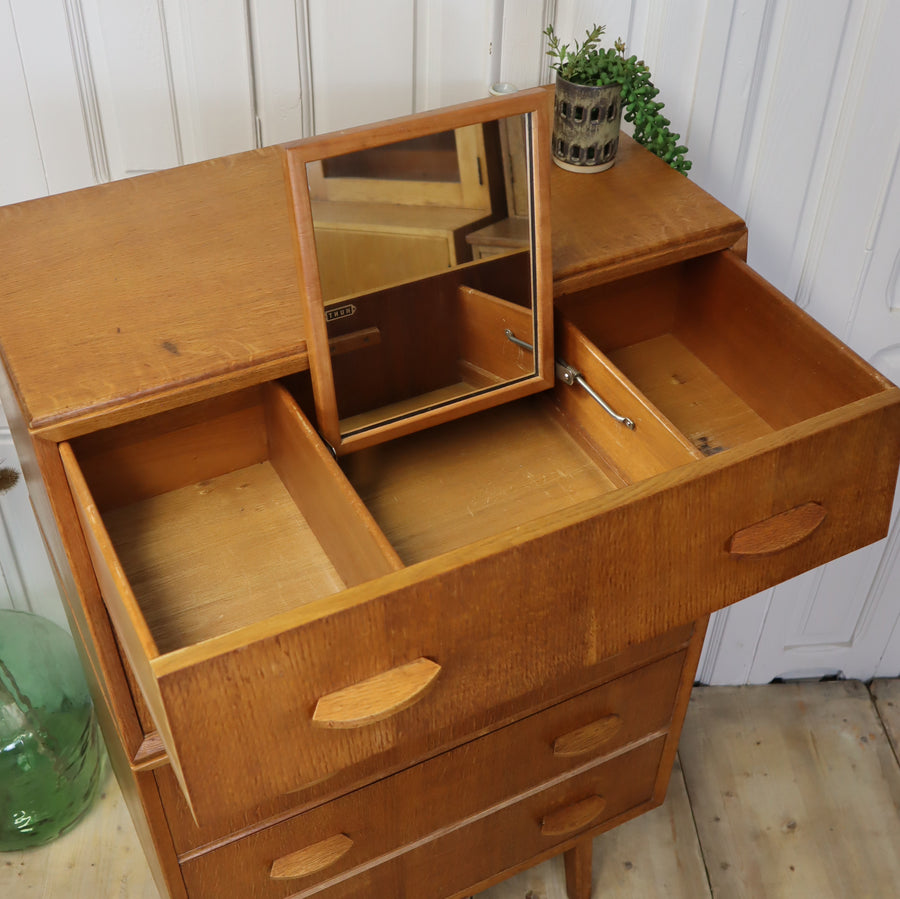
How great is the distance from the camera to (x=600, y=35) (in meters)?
1.21

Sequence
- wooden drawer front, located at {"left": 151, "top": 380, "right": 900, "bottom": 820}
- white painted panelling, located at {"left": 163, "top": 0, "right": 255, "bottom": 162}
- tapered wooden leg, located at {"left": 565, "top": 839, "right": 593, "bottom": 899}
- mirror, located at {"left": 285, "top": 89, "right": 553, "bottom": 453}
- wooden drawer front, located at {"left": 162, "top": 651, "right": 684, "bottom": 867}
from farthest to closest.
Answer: tapered wooden leg, located at {"left": 565, "top": 839, "right": 593, "bottom": 899}, white painted panelling, located at {"left": 163, "top": 0, "right": 255, "bottom": 162}, wooden drawer front, located at {"left": 162, "top": 651, "right": 684, "bottom": 867}, mirror, located at {"left": 285, "top": 89, "right": 553, "bottom": 453}, wooden drawer front, located at {"left": 151, "top": 380, "right": 900, "bottom": 820}

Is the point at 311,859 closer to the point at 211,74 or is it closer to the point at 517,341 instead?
the point at 517,341

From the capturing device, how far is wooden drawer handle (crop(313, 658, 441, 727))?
73cm

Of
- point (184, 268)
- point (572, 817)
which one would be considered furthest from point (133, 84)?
point (572, 817)

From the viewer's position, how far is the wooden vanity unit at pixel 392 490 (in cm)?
75

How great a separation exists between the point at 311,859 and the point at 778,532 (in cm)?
59

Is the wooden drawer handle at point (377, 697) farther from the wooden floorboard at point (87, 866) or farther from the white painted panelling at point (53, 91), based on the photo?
the wooden floorboard at point (87, 866)

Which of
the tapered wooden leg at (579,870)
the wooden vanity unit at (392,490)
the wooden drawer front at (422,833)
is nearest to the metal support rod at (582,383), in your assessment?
the wooden vanity unit at (392,490)

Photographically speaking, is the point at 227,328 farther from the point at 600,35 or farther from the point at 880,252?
the point at 880,252

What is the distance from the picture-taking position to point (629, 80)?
1124 mm

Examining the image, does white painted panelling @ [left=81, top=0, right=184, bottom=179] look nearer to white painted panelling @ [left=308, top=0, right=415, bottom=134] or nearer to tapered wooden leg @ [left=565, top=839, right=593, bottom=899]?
white painted panelling @ [left=308, top=0, right=415, bottom=134]

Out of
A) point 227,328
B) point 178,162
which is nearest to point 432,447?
point 227,328

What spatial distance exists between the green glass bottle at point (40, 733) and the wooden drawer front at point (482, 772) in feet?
1.90

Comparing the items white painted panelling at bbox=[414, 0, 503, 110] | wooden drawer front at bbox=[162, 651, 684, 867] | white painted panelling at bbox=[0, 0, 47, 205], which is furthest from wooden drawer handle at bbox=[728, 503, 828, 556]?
white painted panelling at bbox=[0, 0, 47, 205]
